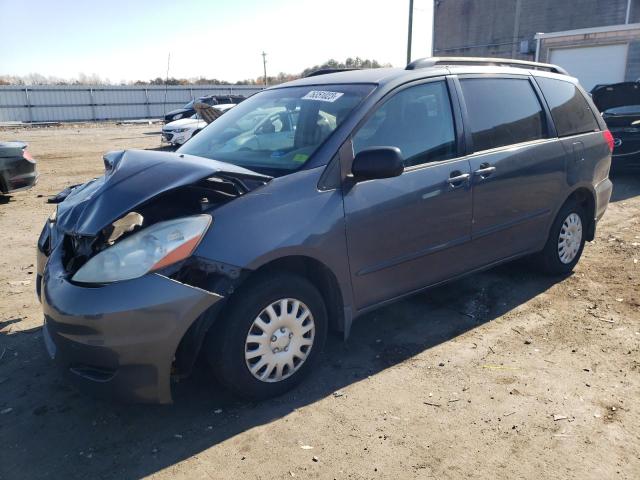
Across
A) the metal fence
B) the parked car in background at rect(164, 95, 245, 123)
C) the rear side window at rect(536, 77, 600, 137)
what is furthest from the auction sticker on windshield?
the metal fence

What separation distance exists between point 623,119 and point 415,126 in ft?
24.4

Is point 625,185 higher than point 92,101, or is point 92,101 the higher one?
point 92,101

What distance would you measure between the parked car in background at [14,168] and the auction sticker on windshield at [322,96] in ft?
21.0

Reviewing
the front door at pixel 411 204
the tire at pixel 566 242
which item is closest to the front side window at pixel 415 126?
the front door at pixel 411 204

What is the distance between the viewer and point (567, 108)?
190 inches

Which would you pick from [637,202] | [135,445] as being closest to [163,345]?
[135,445]

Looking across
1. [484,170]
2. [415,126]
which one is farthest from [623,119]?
[415,126]

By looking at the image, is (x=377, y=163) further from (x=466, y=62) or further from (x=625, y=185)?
(x=625, y=185)

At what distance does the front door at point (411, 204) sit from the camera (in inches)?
129

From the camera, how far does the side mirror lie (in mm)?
3062

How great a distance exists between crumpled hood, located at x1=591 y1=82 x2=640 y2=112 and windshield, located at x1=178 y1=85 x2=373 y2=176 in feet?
26.8

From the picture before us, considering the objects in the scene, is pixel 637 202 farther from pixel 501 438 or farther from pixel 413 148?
pixel 501 438

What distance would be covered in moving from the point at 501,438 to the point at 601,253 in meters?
3.75

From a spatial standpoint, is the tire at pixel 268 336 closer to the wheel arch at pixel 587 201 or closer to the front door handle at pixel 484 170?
the front door handle at pixel 484 170
